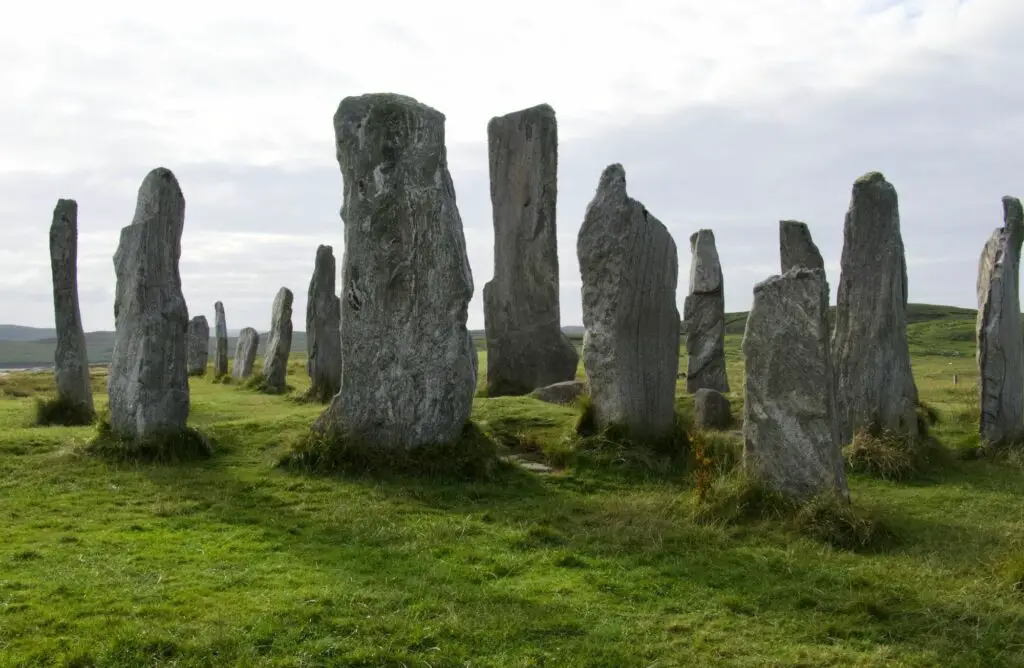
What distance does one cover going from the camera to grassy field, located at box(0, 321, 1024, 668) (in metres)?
5.77

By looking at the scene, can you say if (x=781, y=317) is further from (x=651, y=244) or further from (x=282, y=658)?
(x=282, y=658)

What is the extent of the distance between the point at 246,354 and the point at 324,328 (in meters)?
9.21

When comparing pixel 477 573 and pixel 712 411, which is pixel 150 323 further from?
pixel 712 411

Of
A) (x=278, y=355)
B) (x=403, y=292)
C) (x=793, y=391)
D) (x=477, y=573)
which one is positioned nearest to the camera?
(x=477, y=573)

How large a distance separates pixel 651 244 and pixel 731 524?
15.3 feet

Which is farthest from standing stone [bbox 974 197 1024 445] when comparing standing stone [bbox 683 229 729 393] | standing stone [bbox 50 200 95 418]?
standing stone [bbox 50 200 95 418]

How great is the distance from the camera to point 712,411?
13.7m

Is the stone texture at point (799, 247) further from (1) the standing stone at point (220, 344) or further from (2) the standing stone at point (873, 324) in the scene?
(1) the standing stone at point (220, 344)

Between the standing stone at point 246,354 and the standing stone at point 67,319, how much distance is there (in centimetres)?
1258

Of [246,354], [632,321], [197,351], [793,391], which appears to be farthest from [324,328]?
[793,391]

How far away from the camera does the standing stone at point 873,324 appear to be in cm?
1250

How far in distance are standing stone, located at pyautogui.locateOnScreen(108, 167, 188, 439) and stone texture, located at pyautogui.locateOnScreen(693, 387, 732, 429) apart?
23.4 feet

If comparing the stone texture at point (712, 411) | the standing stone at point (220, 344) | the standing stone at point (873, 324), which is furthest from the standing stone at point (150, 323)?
the standing stone at point (220, 344)

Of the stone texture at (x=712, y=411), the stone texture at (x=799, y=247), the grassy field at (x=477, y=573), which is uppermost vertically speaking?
the stone texture at (x=799, y=247)
